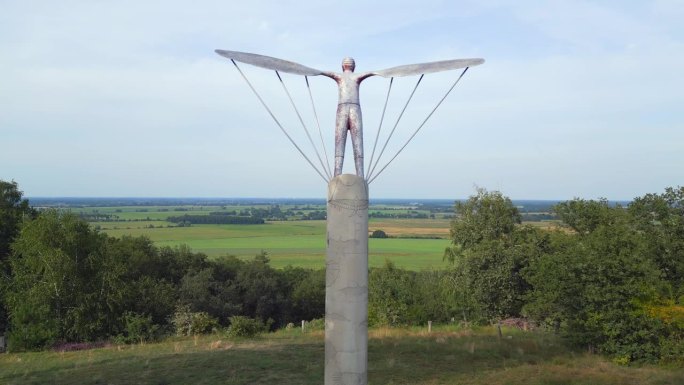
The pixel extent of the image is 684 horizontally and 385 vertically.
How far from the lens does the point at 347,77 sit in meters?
8.84

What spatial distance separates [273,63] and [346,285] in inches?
147

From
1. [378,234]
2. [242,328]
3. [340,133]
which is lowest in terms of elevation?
[378,234]

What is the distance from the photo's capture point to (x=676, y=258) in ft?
83.1

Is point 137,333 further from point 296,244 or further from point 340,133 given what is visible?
point 296,244

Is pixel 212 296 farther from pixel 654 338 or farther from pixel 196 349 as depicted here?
pixel 654 338

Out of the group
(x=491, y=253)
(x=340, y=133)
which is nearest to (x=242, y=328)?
(x=491, y=253)

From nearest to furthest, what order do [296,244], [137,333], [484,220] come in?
[137,333]
[484,220]
[296,244]

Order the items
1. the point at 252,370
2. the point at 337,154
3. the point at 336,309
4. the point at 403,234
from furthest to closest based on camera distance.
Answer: the point at 403,234
the point at 252,370
the point at 337,154
the point at 336,309

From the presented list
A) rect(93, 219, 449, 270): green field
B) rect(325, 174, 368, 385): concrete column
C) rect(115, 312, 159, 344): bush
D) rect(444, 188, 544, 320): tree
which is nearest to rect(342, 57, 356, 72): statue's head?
rect(325, 174, 368, 385): concrete column

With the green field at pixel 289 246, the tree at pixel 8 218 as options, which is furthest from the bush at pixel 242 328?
the green field at pixel 289 246

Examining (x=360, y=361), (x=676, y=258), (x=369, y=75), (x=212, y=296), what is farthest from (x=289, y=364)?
(x=212, y=296)

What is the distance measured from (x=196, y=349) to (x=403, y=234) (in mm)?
120874

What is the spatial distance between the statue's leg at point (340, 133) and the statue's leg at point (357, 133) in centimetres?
9

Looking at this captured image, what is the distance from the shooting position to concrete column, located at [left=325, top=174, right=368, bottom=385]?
8.30 metres
